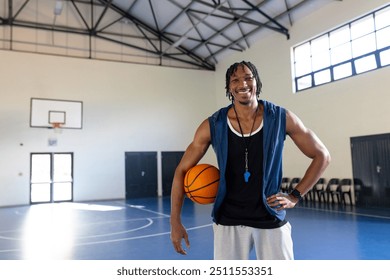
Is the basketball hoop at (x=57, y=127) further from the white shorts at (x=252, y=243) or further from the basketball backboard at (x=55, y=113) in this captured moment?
the white shorts at (x=252, y=243)

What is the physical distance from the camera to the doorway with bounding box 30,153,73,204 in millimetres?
13289

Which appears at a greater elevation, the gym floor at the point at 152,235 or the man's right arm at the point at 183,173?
the man's right arm at the point at 183,173

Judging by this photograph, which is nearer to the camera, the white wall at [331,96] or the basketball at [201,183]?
the basketball at [201,183]

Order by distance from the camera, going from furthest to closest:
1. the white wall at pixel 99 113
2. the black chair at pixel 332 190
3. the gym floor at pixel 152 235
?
1. the white wall at pixel 99 113
2. the black chair at pixel 332 190
3. the gym floor at pixel 152 235

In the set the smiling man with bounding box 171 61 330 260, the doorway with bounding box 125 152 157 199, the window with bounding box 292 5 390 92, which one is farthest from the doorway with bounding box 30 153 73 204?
the smiling man with bounding box 171 61 330 260

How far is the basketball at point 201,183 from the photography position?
2.06 m

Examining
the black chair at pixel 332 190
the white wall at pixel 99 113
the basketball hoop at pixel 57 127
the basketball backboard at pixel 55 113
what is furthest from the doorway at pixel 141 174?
the black chair at pixel 332 190

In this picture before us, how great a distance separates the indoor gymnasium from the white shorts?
13.6 ft

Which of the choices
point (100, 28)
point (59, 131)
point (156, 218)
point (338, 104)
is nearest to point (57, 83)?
point (59, 131)

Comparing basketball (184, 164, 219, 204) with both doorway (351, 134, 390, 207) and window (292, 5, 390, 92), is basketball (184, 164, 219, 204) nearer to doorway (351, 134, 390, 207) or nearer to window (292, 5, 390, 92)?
doorway (351, 134, 390, 207)

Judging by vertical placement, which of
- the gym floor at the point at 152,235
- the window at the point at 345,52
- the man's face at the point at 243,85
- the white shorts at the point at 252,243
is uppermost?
the window at the point at 345,52

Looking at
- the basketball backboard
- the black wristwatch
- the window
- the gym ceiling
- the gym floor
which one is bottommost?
the gym floor

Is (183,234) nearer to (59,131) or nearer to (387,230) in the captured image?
(387,230)

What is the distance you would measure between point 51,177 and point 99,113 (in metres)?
3.14
